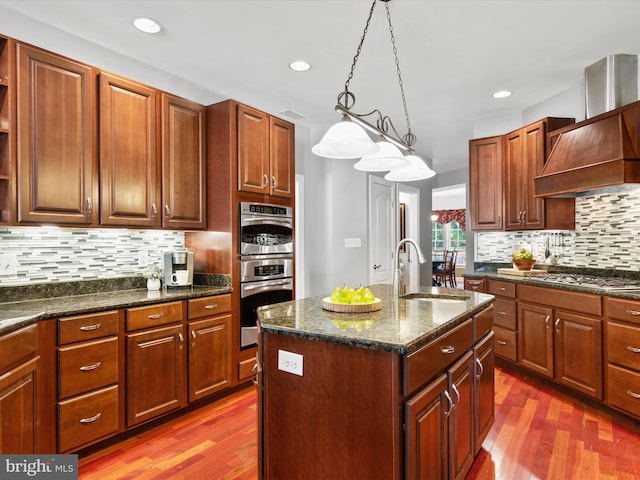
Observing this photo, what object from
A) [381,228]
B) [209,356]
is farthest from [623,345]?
[381,228]

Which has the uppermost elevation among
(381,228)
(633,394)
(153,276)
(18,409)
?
(381,228)

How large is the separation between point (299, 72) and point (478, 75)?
5.10ft

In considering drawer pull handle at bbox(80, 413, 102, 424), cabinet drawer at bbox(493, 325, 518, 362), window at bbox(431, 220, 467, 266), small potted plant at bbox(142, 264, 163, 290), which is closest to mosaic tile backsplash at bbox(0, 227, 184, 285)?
small potted plant at bbox(142, 264, 163, 290)

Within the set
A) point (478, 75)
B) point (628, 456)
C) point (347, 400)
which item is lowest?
point (628, 456)

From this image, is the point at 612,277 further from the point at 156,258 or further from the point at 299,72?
the point at 156,258

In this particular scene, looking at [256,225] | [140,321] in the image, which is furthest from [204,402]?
[256,225]

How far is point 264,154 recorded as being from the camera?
3.50 m

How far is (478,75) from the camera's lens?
3.38 m

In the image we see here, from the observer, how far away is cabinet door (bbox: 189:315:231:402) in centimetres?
287

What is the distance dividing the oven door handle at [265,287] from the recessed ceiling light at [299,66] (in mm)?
1832

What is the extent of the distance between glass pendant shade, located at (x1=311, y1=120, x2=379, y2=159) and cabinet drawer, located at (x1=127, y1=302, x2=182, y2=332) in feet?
4.97

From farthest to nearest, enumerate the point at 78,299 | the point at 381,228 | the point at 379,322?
1. the point at 381,228
2. the point at 78,299
3. the point at 379,322

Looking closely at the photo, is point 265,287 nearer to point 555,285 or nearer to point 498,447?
point 498,447

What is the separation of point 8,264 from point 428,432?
2.58m
